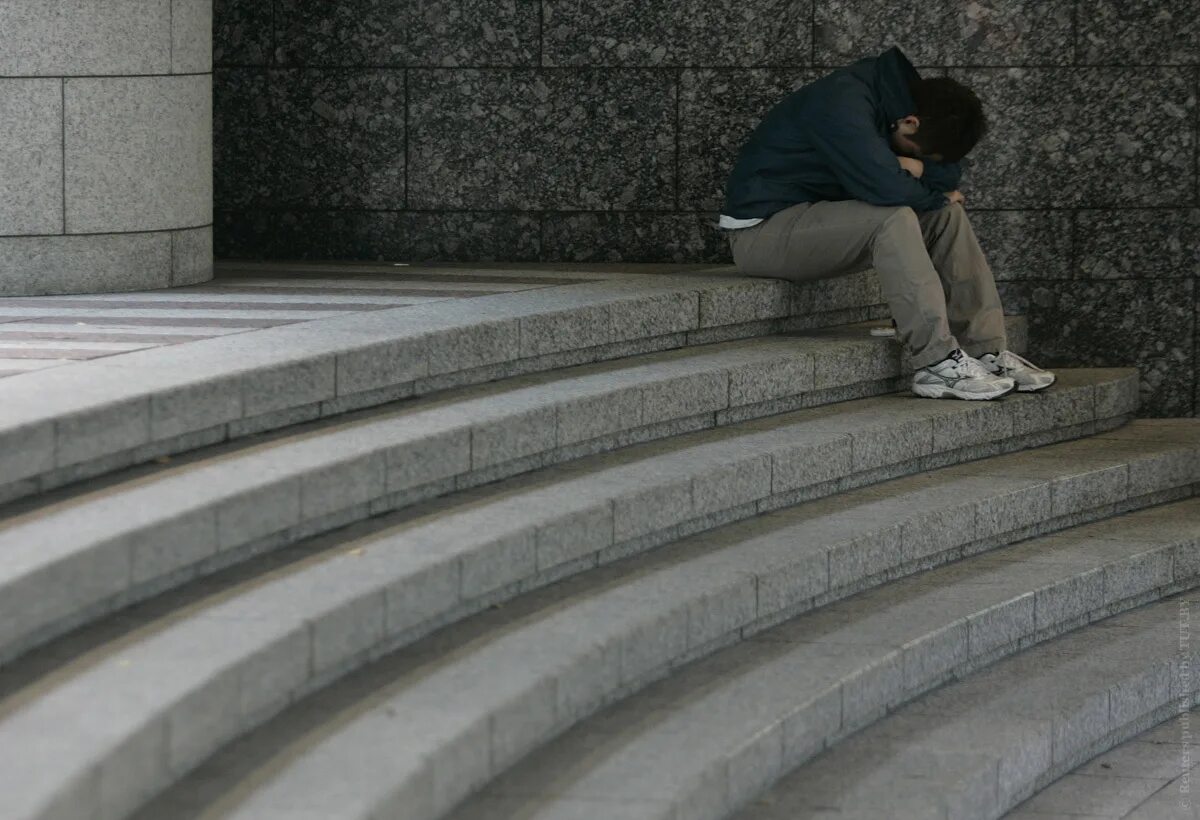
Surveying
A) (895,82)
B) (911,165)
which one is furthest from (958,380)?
(895,82)

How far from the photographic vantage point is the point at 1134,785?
5.46 metres

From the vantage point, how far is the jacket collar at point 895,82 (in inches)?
277

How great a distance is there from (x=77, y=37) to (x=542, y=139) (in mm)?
2282

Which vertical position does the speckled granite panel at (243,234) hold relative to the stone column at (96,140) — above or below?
below

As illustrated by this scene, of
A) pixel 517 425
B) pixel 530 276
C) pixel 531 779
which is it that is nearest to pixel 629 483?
pixel 517 425

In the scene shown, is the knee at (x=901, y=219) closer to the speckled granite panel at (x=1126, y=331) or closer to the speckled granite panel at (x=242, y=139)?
the speckled granite panel at (x=1126, y=331)

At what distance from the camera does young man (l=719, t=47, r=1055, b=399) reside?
6945 millimetres

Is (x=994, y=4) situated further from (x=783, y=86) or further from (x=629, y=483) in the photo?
(x=629, y=483)

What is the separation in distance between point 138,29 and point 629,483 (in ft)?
9.34

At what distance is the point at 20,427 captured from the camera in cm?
443

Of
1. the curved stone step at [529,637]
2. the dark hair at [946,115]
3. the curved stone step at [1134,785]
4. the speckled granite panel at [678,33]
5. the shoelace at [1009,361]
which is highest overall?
the speckled granite panel at [678,33]

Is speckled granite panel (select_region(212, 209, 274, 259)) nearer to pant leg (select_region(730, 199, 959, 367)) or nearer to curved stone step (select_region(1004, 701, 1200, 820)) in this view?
pant leg (select_region(730, 199, 959, 367))

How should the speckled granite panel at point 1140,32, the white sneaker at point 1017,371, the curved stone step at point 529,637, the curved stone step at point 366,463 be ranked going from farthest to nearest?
the speckled granite panel at point 1140,32 < the white sneaker at point 1017,371 < the curved stone step at point 366,463 < the curved stone step at point 529,637

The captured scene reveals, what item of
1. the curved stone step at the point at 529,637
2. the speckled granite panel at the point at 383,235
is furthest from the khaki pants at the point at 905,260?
the speckled granite panel at the point at 383,235
